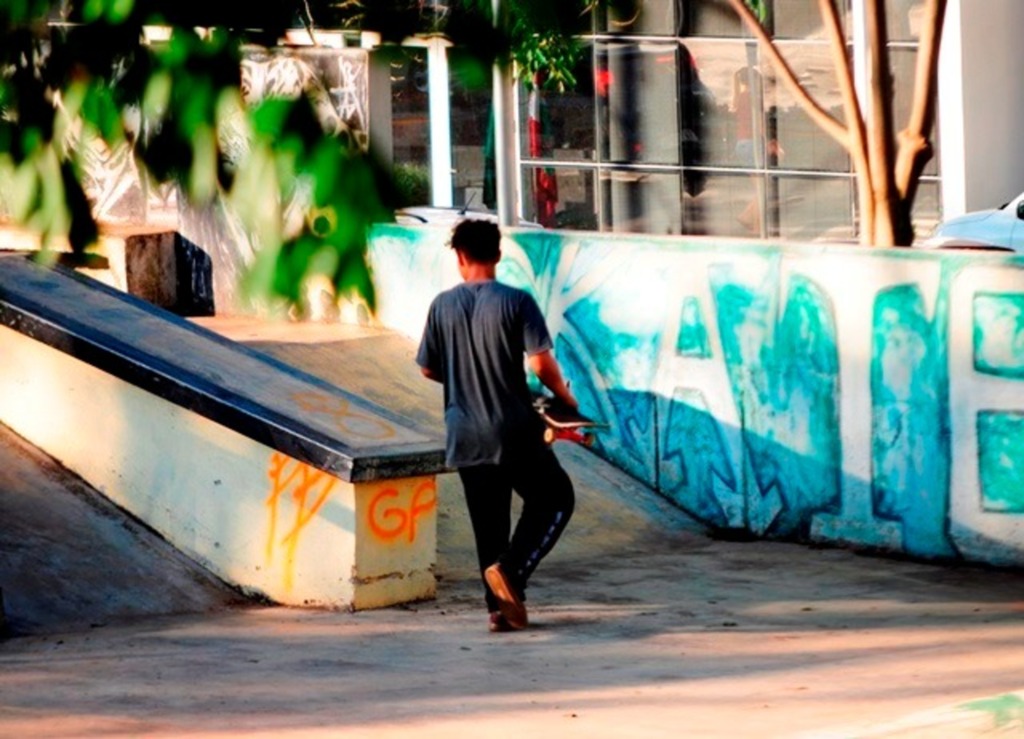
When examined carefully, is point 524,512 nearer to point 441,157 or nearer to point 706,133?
point 441,157

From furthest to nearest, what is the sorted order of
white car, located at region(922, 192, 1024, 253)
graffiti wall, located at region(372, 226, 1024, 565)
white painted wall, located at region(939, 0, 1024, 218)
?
white painted wall, located at region(939, 0, 1024, 218) → white car, located at region(922, 192, 1024, 253) → graffiti wall, located at region(372, 226, 1024, 565)

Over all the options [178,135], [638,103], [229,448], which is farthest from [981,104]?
[178,135]

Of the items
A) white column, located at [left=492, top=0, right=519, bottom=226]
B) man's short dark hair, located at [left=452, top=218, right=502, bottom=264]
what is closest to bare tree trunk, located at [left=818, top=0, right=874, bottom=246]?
white column, located at [left=492, top=0, right=519, bottom=226]

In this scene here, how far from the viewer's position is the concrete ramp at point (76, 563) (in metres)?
8.83

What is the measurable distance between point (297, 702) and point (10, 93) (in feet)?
11.8

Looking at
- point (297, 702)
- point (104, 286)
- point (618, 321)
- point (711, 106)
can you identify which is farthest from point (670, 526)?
point (711, 106)

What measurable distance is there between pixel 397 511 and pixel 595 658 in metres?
1.43

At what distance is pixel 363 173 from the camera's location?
11.7 ft

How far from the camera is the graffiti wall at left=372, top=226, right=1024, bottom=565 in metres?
9.91

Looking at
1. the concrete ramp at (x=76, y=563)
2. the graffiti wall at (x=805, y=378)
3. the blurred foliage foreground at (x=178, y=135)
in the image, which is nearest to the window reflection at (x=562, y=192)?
the graffiti wall at (x=805, y=378)

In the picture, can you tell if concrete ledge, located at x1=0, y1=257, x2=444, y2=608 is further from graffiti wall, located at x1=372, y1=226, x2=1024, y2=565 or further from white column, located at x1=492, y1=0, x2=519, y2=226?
white column, located at x1=492, y1=0, x2=519, y2=226

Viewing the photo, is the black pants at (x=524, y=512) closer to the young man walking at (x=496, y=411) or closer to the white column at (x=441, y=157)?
the young man walking at (x=496, y=411)

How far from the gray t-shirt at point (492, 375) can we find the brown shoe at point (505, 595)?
43 cm

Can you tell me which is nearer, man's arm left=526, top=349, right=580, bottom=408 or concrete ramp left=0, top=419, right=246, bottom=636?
man's arm left=526, top=349, right=580, bottom=408
